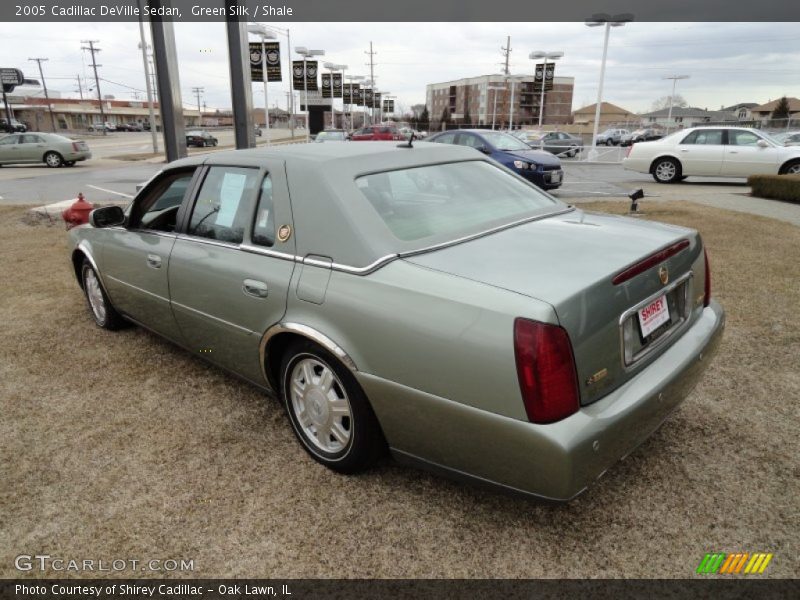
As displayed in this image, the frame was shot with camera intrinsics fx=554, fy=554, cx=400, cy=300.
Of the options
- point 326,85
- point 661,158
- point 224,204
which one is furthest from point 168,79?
point 326,85

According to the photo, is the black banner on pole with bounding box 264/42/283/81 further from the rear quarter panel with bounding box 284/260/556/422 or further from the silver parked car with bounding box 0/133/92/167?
the rear quarter panel with bounding box 284/260/556/422

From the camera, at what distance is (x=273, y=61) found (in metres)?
20.8

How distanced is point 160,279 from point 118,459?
3.82ft

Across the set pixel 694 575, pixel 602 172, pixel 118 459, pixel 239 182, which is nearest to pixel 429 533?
pixel 694 575

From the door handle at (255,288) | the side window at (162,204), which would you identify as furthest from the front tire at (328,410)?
the side window at (162,204)

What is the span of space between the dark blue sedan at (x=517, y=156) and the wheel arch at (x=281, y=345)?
29.7 ft

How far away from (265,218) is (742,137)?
1532 cm

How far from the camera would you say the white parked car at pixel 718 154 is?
45.8ft

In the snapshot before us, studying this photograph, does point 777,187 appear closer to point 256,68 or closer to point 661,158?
point 661,158

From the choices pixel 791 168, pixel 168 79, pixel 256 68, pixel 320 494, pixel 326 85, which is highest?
pixel 326 85

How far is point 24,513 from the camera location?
2508 millimetres

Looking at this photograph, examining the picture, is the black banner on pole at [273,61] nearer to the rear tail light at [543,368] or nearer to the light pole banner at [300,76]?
the light pole banner at [300,76]

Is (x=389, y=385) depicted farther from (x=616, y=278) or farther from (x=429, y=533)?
(x=616, y=278)

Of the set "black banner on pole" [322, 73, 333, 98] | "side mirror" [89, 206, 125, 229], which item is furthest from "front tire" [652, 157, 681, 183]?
"black banner on pole" [322, 73, 333, 98]
